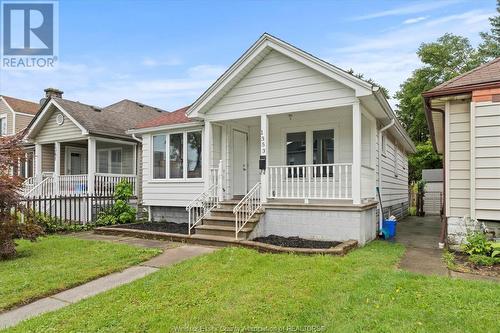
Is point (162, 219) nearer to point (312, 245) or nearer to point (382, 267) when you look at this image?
point (312, 245)

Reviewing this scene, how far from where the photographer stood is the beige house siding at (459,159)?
686cm

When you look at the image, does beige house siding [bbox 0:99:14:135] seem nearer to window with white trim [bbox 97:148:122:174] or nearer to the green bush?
window with white trim [bbox 97:148:122:174]

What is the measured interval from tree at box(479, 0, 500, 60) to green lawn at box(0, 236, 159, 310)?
105 ft

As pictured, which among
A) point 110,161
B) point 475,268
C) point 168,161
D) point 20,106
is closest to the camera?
point 475,268

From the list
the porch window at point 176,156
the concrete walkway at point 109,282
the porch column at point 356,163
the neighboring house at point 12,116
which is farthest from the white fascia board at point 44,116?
the porch column at point 356,163

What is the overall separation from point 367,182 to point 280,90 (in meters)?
3.33

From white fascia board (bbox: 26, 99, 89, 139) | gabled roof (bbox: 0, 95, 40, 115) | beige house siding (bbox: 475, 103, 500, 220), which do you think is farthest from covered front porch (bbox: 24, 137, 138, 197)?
beige house siding (bbox: 475, 103, 500, 220)

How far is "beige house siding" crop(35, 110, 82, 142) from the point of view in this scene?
45.7 feet

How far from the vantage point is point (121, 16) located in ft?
44.5

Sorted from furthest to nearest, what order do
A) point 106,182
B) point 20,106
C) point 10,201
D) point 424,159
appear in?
point 424,159
point 20,106
point 106,182
point 10,201

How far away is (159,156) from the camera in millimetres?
11781

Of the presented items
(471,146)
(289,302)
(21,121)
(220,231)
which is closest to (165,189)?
(220,231)

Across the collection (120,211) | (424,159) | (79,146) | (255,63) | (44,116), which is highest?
(255,63)

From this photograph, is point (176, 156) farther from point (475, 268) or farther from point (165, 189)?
point (475, 268)
